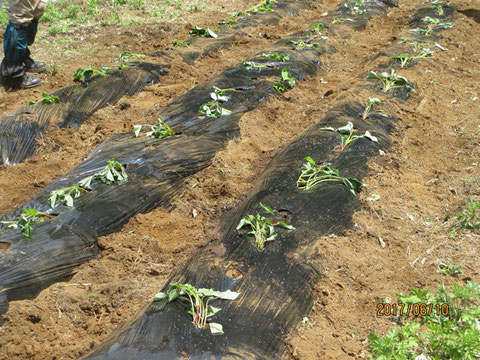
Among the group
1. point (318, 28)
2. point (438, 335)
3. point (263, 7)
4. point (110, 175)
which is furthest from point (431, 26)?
point (438, 335)

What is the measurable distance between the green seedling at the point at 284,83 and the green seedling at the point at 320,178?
258 cm

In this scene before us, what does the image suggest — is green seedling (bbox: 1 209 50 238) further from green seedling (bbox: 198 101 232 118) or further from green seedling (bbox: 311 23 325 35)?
green seedling (bbox: 311 23 325 35)

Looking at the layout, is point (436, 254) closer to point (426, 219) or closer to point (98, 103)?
point (426, 219)

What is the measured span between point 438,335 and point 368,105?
340 centimetres

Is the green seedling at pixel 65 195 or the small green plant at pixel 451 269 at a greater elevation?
the small green plant at pixel 451 269

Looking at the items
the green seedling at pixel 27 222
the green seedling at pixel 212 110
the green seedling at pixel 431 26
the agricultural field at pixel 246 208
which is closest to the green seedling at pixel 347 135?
the agricultural field at pixel 246 208

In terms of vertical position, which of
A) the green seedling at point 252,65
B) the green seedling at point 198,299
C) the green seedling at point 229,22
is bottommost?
the green seedling at point 229,22

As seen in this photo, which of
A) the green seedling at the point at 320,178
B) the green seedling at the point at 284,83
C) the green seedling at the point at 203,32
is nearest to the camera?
the green seedling at the point at 320,178

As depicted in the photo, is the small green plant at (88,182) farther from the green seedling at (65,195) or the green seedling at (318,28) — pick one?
the green seedling at (318,28)

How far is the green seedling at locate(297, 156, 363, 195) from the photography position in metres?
4.05

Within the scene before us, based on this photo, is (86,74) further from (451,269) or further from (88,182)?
(451,269)

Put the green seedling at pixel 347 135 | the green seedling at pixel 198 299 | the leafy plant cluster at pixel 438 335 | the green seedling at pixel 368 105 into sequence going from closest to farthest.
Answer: the leafy plant cluster at pixel 438 335, the green seedling at pixel 198 299, the green seedling at pixel 347 135, the green seedling at pixel 368 105

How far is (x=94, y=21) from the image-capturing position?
10.5m
